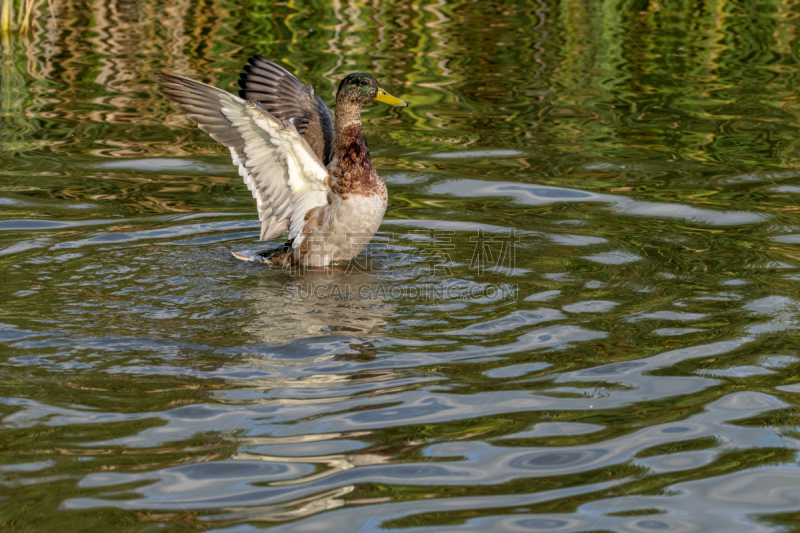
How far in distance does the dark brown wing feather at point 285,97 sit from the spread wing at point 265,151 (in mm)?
915

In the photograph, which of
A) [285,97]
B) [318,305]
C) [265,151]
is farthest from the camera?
[285,97]

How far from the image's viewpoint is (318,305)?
20.1ft

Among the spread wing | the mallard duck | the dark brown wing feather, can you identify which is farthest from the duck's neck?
the dark brown wing feather

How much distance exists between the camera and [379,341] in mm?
5211

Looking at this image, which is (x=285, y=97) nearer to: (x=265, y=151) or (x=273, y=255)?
(x=265, y=151)

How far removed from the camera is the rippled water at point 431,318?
12.1 feet

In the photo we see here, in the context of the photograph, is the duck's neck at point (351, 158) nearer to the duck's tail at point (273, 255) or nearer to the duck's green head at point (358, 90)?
the duck's green head at point (358, 90)

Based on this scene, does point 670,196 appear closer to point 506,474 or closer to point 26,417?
point 506,474

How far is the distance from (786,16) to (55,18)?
488 inches

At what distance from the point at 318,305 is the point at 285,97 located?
2736 mm

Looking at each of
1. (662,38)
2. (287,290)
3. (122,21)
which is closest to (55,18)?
(122,21)

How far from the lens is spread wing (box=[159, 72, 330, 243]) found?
6352mm

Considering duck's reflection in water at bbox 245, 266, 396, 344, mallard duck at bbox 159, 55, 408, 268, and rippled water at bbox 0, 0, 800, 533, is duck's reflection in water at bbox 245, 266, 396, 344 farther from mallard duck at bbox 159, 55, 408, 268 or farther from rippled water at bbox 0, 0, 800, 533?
mallard duck at bbox 159, 55, 408, 268

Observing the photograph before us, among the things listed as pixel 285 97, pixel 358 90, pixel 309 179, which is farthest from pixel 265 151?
pixel 285 97
